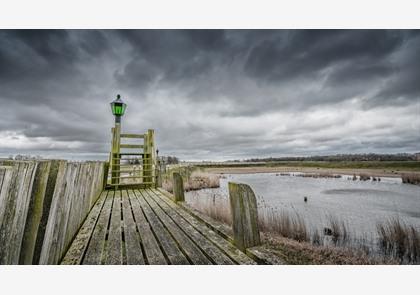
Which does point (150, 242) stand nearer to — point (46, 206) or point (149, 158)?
point (46, 206)

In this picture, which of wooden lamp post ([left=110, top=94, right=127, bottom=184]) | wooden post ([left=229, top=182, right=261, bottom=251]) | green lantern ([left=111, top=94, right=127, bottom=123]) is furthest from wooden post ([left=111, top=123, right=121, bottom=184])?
wooden post ([left=229, top=182, right=261, bottom=251])

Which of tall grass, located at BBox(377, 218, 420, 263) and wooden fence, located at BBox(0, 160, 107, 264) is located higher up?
wooden fence, located at BBox(0, 160, 107, 264)

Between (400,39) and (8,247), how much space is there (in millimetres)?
11904

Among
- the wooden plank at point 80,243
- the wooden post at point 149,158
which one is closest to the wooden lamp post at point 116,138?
the wooden post at point 149,158

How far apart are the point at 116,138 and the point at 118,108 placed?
1140 mm

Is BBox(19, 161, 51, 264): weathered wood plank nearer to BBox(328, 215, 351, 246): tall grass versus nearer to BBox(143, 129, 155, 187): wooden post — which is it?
BBox(328, 215, 351, 246): tall grass

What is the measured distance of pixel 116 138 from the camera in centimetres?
723

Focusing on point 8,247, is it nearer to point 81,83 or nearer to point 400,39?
point 400,39

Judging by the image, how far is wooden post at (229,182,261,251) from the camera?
189 centimetres

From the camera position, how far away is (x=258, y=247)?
6.18ft

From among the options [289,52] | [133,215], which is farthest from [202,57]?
[133,215]

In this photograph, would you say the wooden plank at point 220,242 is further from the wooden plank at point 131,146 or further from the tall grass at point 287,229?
the wooden plank at point 131,146

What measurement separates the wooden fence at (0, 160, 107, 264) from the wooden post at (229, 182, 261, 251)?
1.55 m

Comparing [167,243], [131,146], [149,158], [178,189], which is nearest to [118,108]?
[131,146]
